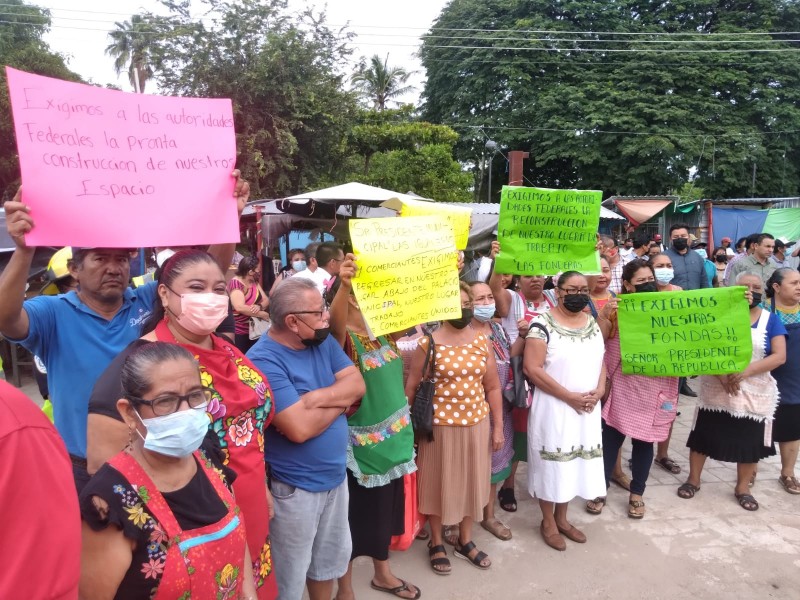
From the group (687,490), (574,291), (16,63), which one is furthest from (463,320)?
(16,63)

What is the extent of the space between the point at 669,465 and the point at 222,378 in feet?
14.0

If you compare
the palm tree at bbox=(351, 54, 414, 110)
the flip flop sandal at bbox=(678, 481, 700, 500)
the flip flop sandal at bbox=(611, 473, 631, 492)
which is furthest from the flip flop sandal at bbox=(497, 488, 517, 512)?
the palm tree at bbox=(351, 54, 414, 110)

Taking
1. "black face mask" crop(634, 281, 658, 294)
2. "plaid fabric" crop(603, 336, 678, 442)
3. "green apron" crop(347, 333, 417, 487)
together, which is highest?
A: "black face mask" crop(634, 281, 658, 294)

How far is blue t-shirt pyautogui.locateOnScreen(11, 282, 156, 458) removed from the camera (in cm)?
219

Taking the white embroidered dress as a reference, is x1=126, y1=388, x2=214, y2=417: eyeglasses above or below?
above

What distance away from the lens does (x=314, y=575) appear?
2.63 meters

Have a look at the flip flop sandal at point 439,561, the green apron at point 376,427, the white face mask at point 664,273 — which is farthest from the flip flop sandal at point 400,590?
the white face mask at point 664,273

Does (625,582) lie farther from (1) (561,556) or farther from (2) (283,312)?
(2) (283,312)

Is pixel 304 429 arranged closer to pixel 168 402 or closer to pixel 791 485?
pixel 168 402

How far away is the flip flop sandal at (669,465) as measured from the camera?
4.76m

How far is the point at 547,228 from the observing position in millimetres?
3871

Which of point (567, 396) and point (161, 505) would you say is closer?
point (161, 505)

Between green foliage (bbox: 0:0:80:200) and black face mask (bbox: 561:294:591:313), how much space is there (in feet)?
57.6

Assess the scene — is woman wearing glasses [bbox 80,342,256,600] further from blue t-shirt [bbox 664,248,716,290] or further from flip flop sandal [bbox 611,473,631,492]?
blue t-shirt [bbox 664,248,716,290]
